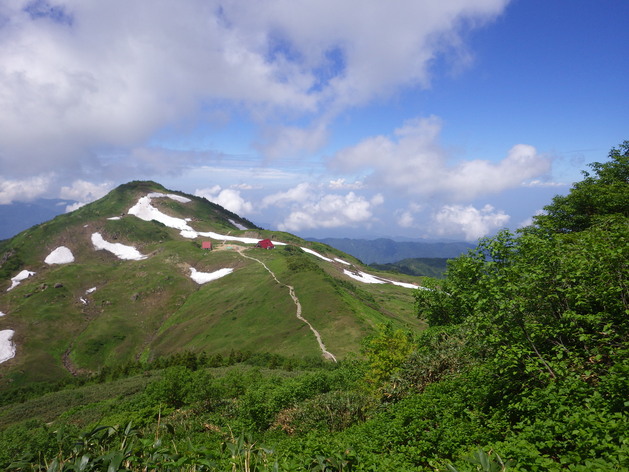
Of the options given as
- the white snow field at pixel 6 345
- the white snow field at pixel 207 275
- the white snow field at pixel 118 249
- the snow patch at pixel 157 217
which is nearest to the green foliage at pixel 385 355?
the white snow field at pixel 207 275

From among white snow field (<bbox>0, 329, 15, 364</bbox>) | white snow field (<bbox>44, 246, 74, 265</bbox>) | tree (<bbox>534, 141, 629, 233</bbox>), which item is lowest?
white snow field (<bbox>0, 329, 15, 364</bbox>)

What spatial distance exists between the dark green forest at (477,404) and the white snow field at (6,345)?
89.4m

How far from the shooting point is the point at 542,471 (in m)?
5.77

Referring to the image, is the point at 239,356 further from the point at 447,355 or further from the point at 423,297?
the point at 447,355

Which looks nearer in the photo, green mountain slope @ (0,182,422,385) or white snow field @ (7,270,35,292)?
green mountain slope @ (0,182,422,385)

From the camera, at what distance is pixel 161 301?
11306 centimetres

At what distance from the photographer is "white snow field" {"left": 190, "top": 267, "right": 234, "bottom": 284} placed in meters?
123

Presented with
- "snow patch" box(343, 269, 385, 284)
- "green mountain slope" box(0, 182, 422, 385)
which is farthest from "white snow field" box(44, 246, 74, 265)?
"snow patch" box(343, 269, 385, 284)

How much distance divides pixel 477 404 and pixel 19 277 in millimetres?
172626

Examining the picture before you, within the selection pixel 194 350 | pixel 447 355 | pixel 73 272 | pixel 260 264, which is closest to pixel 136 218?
Answer: pixel 73 272

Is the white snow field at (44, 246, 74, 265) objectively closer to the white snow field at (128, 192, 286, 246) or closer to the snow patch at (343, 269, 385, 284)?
the white snow field at (128, 192, 286, 246)

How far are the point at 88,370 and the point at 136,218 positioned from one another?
11598cm

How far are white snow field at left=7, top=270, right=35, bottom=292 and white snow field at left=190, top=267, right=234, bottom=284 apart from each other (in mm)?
66647

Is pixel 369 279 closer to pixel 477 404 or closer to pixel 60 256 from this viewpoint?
pixel 60 256
